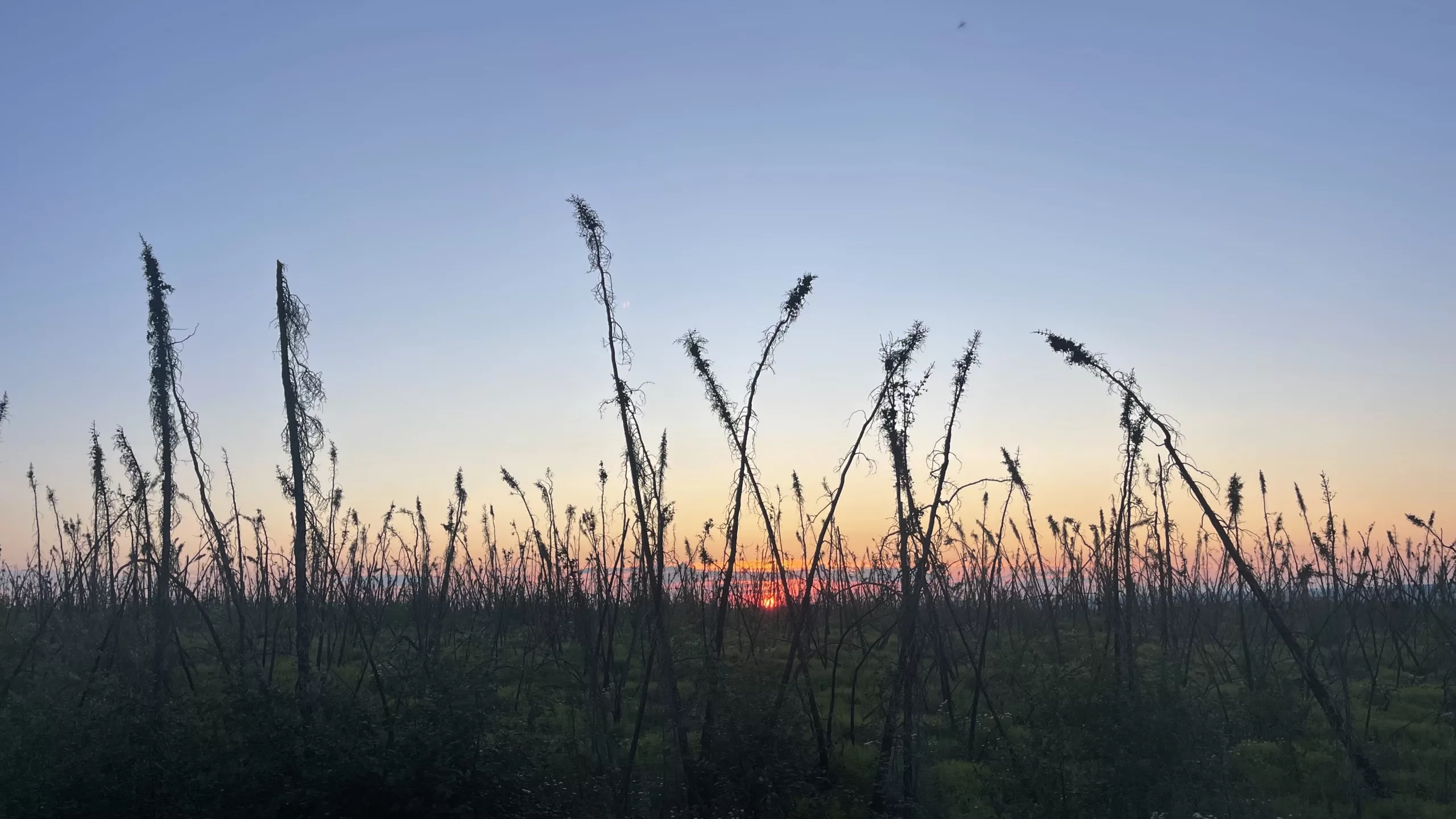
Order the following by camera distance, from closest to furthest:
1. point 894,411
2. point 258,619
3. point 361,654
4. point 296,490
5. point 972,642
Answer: point 296,490
point 894,411
point 361,654
point 972,642
point 258,619

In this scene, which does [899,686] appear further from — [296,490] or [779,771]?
[296,490]

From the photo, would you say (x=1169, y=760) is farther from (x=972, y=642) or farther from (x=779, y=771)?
(x=972, y=642)

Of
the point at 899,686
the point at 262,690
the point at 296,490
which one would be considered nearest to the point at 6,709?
the point at 262,690

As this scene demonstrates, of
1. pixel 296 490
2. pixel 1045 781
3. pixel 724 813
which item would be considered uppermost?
pixel 296 490

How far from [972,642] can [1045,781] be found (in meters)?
12.8

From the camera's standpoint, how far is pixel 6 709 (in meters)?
11.1

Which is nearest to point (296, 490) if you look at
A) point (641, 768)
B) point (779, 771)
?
point (641, 768)

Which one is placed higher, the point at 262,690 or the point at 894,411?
the point at 894,411

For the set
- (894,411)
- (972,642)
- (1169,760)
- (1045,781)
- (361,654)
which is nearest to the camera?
(1169,760)

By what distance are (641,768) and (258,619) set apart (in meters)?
15.5

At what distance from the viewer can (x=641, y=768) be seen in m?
14.1

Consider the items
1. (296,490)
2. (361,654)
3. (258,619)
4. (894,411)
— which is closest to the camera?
(296,490)

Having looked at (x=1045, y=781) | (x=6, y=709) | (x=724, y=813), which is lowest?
(x=724, y=813)

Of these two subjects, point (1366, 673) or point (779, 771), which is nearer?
point (779, 771)
